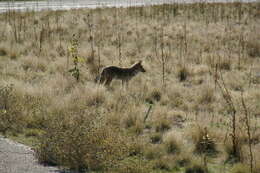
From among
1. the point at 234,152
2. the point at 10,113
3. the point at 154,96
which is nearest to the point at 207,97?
the point at 154,96

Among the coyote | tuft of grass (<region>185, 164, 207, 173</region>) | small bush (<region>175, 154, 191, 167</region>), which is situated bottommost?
tuft of grass (<region>185, 164, 207, 173</region>)

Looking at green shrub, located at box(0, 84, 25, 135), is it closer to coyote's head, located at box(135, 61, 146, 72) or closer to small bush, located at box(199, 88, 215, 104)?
coyote's head, located at box(135, 61, 146, 72)

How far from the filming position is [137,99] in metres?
10.8

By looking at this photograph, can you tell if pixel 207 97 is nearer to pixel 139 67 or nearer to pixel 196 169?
pixel 139 67

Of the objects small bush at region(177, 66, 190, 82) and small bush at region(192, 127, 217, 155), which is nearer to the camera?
small bush at region(192, 127, 217, 155)

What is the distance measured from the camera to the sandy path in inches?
259

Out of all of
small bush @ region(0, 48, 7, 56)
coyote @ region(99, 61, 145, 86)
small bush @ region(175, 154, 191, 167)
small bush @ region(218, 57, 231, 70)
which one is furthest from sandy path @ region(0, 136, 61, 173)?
small bush @ region(0, 48, 7, 56)

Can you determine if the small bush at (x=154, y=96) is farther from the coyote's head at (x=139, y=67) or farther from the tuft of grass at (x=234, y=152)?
the tuft of grass at (x=234, y=152)

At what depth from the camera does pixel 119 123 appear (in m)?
8.88

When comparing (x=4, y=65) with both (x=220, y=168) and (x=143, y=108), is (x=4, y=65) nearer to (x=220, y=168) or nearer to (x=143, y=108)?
(x=143, y=108)

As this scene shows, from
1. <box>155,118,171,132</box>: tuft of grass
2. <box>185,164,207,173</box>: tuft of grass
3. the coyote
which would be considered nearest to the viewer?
<box>185,164,207,173</box>: tuft of grass

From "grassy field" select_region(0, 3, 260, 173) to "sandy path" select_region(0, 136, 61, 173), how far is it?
0.23 meters

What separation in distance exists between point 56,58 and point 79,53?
0.86 metres

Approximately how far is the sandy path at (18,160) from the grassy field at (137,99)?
0.75 feet
